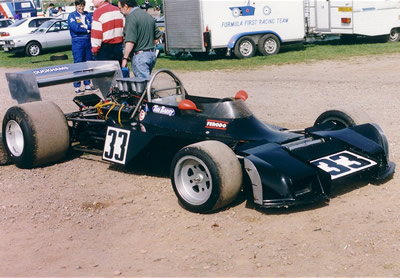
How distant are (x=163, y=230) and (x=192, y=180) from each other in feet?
1.94

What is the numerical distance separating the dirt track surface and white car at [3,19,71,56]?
17264 millimetres

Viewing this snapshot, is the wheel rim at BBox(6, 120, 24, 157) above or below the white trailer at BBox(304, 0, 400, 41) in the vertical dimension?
below

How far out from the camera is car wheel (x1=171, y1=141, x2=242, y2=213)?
5012mm

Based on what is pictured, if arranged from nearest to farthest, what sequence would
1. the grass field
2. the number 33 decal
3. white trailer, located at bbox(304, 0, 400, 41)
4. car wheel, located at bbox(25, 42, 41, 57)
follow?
the number 33 decal
the grass field
white trailer, located at bbox(304, 0, 400, 41)
car wheel, located at bbox(25, 42, 41, 57)

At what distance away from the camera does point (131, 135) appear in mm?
6246

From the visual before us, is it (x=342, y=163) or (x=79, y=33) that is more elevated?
(x=79, y=33)

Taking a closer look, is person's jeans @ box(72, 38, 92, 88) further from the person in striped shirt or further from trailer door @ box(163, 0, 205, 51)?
trailer door @ box(163, 0, 205, 51)

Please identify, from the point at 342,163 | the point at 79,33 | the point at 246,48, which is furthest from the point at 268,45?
the point at 342,163

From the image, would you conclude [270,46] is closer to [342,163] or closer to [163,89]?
[163,89]

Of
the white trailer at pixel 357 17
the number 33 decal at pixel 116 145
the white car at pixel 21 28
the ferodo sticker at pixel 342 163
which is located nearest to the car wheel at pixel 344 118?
the ferodo sticker at pixel 342 163

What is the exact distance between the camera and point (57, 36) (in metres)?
24.1

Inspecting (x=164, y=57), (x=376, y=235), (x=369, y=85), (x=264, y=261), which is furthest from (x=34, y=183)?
(x=164, y=57)

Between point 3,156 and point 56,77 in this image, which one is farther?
point 56,77

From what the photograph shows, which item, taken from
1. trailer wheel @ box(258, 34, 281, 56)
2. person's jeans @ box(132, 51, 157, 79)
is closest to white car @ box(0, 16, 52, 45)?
trailer wheel @ box(258, 34, 281, 56)
